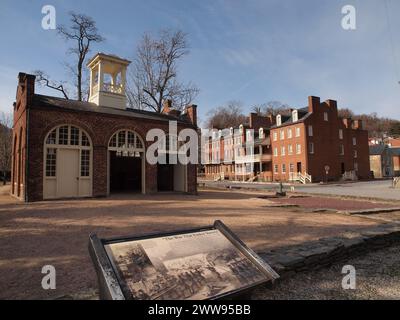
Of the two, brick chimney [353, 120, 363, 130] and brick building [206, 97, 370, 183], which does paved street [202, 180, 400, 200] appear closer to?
brick building [206, 97, 370, 183]

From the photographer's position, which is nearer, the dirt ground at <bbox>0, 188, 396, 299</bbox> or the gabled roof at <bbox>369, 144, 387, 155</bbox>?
the dirt ground at <bbox>0, 188, 396, 299</bbox>

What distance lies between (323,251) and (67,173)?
1421 cm

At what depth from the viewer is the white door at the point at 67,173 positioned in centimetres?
1521

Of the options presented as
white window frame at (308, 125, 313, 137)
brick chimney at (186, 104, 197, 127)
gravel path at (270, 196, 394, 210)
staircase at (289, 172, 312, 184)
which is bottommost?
gravel path at (270, 196, 394, 210)

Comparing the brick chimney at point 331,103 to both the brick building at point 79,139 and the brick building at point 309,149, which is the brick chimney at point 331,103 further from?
the brick building at point 79,139

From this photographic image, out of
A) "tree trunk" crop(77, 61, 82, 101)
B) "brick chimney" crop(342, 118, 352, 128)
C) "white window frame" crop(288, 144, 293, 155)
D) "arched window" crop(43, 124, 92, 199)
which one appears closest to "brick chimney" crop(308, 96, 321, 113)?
"white window frame" crop(288, 144, 293, 155)

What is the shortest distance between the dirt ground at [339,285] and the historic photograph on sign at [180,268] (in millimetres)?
609

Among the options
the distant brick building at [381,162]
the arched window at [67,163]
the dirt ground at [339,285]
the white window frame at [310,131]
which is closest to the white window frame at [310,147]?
the white window frame at [310,131]

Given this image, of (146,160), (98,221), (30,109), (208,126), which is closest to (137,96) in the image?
(146,160)

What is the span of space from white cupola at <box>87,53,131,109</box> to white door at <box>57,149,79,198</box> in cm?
474

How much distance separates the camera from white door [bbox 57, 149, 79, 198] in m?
15.2

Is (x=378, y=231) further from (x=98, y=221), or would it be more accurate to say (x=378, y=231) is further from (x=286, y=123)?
(x=286, y=123)

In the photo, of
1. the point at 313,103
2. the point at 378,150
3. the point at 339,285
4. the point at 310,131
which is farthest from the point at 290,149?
the point at 339,285
